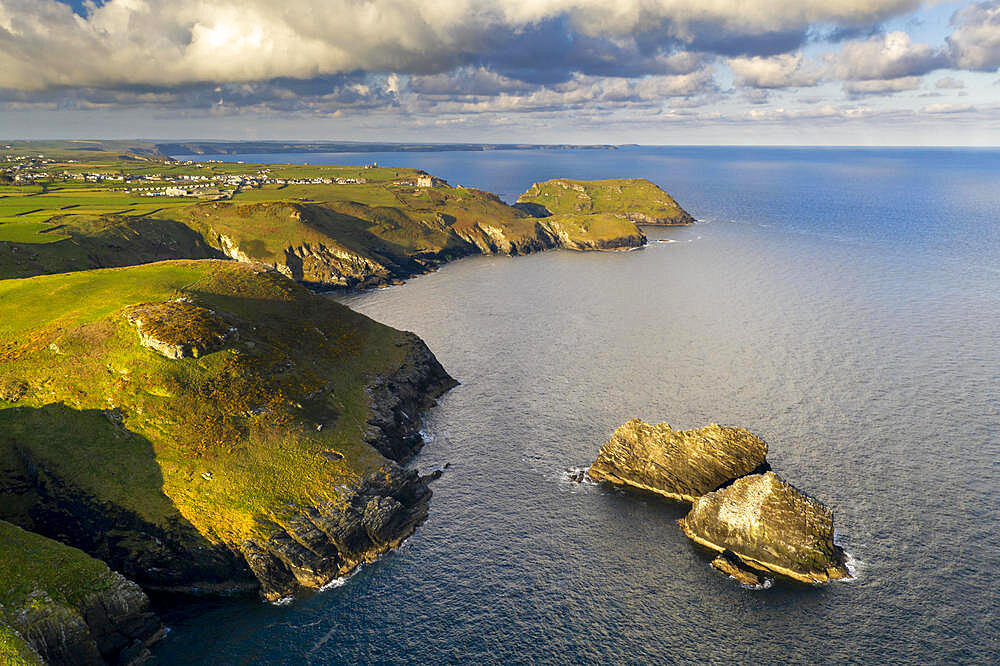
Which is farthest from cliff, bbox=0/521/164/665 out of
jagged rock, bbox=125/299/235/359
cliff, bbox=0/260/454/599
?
jagged rock, bbox=125/299/235/359

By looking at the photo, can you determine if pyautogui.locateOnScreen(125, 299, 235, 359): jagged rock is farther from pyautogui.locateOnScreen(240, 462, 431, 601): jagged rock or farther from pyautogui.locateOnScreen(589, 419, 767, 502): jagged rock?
pyautogui.locateOnScreen(589, 419, 767, 502): jagged rock

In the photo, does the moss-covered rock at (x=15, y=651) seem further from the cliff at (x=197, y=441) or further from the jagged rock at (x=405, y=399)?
the jagged rock at (x=405, y=399)

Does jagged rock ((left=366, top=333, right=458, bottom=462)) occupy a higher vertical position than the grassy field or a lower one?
lower

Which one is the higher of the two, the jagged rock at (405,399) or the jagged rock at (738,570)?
the jagged rock at (405,399)

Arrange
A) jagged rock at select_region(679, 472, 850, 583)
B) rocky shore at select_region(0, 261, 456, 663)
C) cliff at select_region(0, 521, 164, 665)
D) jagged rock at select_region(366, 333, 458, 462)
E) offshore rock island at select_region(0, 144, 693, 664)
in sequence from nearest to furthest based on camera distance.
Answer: cliff at select_region(0, 521, 164, 665) → offshore rock island at select_region(0, 144, 693, 664) → jagged rock at select_region(679, 472, 850, 583) → rocky shore at select_region(0, 261, 456, 663) → jagged rock at select_region(366, 333, 458, 462)

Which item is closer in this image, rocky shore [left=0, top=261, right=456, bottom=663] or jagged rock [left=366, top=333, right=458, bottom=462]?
rocky shore [left=0, top=261, right=456, bottom=663]

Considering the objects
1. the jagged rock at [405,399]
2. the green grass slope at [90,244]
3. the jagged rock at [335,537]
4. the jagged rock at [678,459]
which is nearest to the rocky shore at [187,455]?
the jagged rock at [335,537]

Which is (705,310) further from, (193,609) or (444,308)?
(193,609)
